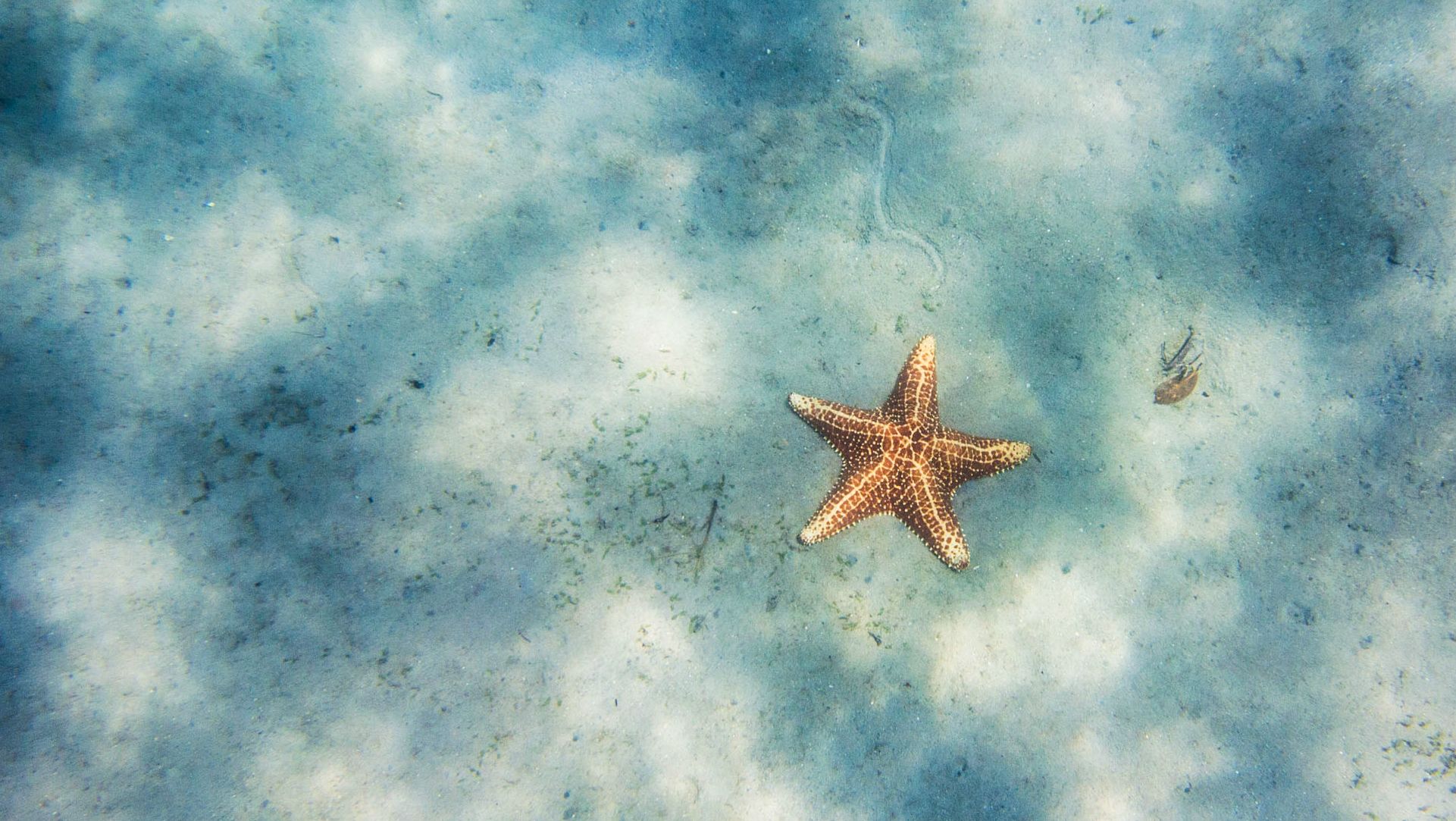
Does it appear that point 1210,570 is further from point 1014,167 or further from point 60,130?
point 60,130

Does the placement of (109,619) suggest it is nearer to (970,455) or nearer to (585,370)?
(585,370)

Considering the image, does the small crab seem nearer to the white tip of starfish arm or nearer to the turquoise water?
the turquoise water

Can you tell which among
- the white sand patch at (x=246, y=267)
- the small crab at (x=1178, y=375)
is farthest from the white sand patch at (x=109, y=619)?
the small crab at (x=1178, y=375)

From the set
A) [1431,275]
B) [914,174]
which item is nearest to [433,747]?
[914,174]

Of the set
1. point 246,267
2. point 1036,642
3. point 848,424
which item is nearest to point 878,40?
point 848,424

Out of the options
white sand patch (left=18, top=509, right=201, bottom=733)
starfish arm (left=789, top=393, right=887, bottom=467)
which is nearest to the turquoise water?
white sand patch (left=18, top=509, right=201, bottom=733)

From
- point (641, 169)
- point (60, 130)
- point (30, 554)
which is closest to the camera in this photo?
point (30, 554)
